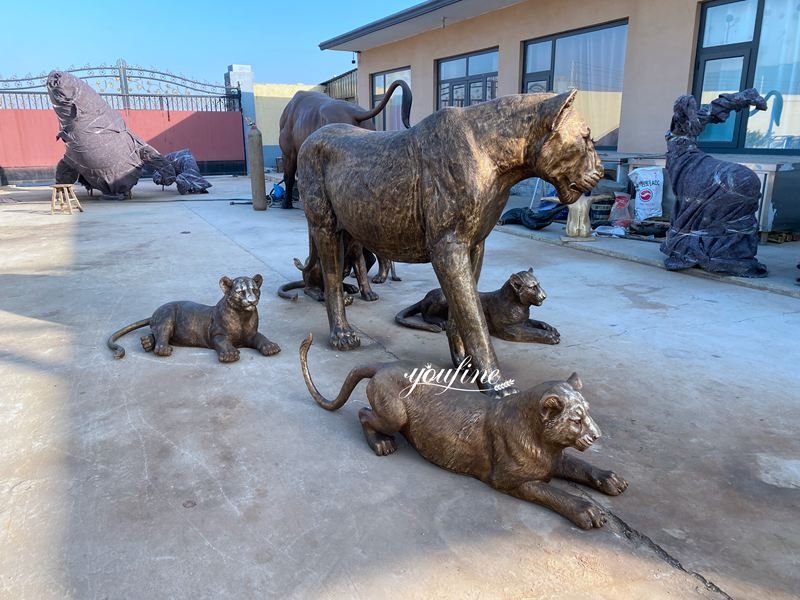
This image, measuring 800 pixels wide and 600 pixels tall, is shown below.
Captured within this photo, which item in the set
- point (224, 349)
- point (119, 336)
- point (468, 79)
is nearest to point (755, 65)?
point (468, 79)

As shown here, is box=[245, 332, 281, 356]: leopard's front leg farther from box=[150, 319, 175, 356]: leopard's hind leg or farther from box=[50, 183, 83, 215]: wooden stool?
box=[50, 183, 83, 215]: wooden stool

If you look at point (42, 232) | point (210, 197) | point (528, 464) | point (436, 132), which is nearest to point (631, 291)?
point (436, 132)

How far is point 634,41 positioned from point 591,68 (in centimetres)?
119

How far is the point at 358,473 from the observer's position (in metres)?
2.29

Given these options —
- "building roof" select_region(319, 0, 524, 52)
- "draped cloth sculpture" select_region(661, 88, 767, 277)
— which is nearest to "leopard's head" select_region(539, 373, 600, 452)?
"draped cloth sculpture" select_region(661, 88, 767, 277)

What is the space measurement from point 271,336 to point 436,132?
1841 mm

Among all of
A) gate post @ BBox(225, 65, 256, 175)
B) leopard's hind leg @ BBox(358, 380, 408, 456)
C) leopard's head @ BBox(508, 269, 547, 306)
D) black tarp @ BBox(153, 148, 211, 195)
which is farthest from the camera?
gate post @ BBox(225, 65, 256, 175)

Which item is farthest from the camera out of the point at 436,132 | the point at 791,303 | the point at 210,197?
the point at 210,197

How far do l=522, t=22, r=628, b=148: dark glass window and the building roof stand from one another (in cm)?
119

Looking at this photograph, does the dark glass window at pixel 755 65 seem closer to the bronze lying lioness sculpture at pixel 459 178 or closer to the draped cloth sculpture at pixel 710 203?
the draped cloth sculpture at pixel 710 203

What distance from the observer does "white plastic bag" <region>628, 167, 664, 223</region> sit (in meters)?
7.81

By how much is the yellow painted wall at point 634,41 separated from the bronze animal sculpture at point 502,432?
806cm

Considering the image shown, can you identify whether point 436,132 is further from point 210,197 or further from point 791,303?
point 210,197

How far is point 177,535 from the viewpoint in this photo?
6.32 feet
